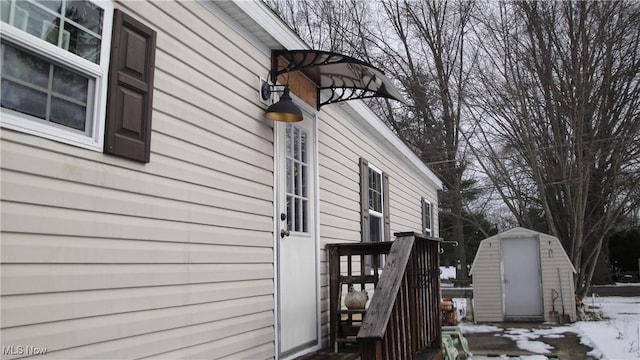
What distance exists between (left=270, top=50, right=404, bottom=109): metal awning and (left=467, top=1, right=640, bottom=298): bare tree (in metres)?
11.2

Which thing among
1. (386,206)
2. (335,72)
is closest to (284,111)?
(335,72)

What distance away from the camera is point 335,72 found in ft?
15.8

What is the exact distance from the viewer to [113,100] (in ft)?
8.37

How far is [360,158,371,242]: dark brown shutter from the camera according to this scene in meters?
6.52

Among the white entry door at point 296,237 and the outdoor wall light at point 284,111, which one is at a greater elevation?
the outdoor wall light at point 284,111

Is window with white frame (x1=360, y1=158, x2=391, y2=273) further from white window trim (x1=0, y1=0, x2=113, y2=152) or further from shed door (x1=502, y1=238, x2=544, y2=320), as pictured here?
shed door (x1=502, y1=238, x2=544, y2=320)

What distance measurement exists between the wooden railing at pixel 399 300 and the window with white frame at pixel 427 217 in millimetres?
5259

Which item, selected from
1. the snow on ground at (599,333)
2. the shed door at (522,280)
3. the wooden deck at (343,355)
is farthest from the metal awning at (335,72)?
the shed door at (522,280)

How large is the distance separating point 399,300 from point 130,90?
2315 mm

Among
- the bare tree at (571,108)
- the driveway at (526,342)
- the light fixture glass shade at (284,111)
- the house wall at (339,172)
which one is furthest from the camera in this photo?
the bare tree at (571,108)

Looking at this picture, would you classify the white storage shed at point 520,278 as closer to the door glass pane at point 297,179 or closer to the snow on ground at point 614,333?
the snow on ground at point 614,333

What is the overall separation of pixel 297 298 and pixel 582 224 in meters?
12.6

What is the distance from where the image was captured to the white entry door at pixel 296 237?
166 inches
